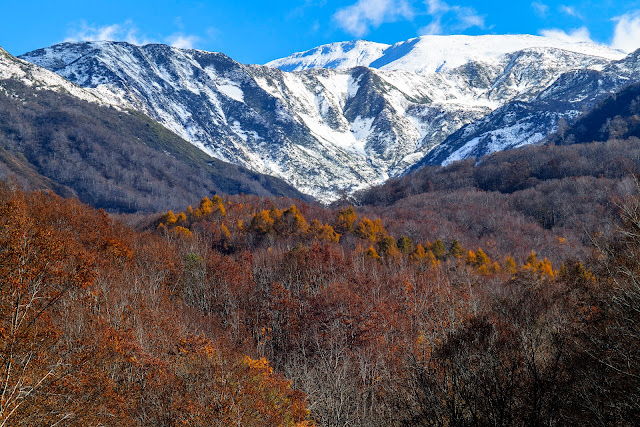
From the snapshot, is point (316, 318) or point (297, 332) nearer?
point (297, 332)

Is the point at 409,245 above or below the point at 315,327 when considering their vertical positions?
above

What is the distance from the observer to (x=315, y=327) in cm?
5222

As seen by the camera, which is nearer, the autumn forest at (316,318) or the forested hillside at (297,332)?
the forested hillside at (297,332)

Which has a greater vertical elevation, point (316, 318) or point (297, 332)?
point (316, 318)

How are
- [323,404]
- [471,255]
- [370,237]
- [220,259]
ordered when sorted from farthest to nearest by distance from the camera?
[370,237]
[471,255]
[220,259]
[323,404]

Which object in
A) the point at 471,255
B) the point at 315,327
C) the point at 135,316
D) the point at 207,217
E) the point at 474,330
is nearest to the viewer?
the point at 474,330

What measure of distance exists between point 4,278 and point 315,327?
3618 cm

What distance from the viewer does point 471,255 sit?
85.1 meters

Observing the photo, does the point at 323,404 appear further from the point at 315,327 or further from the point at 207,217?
the point at 207,217

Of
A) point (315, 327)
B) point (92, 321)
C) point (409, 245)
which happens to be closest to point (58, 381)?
point (92, 321)

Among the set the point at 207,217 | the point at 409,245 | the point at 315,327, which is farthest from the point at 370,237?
the point at 315,327

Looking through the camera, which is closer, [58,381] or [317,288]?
[58,381]

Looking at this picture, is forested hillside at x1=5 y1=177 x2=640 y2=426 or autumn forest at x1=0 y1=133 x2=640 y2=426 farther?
autumn forest at x1=0 y1=133 x2=640 y2=426

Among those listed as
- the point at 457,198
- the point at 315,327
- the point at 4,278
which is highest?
the point at 457,198
